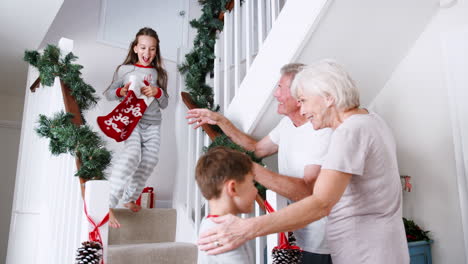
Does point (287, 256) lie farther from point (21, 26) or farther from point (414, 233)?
point (21, 26)

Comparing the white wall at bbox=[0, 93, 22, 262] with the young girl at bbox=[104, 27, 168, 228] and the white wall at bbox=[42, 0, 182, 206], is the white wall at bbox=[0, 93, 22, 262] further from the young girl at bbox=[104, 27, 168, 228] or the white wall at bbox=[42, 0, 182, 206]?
the young girl at bbox=[104, 27, 168, 228]

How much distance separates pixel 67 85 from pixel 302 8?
142 cm

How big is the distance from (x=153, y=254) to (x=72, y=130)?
0.77 meters

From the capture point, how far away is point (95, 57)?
3111 millimetres

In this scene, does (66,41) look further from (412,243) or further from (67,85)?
(412,243)

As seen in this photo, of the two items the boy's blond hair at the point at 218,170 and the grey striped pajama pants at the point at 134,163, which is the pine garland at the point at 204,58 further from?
the boy's blond hair at the point at 218,170

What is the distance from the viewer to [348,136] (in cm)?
120

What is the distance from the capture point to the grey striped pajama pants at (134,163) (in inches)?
86.3

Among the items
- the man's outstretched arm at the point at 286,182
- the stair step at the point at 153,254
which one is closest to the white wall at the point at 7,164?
the stair step at the point at 153,254

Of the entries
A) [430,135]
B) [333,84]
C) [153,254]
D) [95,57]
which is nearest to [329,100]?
[333,84]

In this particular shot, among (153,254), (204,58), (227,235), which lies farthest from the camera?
(204,58)

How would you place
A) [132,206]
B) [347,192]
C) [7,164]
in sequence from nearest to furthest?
[347,192] < [132,206] < [7,164]

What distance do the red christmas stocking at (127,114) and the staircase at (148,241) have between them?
0.49m

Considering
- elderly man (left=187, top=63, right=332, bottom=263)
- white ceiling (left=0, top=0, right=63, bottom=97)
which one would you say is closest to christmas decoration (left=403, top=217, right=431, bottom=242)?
elderly man (left=187, top=63, right=332, bottom=263)
